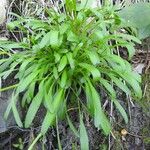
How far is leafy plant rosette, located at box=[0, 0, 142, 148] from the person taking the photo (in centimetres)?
174

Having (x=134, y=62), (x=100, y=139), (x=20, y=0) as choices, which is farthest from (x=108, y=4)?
(x=100, y=139)

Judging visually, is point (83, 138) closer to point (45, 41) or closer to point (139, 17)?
point (45, 41)

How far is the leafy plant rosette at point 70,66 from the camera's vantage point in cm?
174

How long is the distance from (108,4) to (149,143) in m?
0.76

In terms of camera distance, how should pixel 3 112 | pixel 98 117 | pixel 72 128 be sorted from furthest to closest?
pixel 3 112 → pixel 72 128 → pixel 98 117

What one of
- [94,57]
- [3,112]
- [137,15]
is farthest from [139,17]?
[3,112]

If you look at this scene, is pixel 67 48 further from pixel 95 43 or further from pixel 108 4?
pixel 108 4

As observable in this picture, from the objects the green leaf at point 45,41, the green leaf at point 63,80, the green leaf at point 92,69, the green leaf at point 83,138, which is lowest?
the green leaf at point 83,138

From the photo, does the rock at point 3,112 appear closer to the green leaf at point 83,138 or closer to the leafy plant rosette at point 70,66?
the leafy plant rosette at point 70,66

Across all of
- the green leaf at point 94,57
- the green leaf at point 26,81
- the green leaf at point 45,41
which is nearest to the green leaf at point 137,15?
the green leaf at point 94,57

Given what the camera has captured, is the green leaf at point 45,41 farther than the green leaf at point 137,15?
No

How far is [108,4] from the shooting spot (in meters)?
2.11

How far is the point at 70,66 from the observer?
Answer: 1.78 meters

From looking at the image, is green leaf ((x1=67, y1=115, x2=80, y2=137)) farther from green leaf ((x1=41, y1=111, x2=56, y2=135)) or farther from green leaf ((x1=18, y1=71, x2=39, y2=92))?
green leaf ((x1=18, y1=71, x2=39, y2=92))
